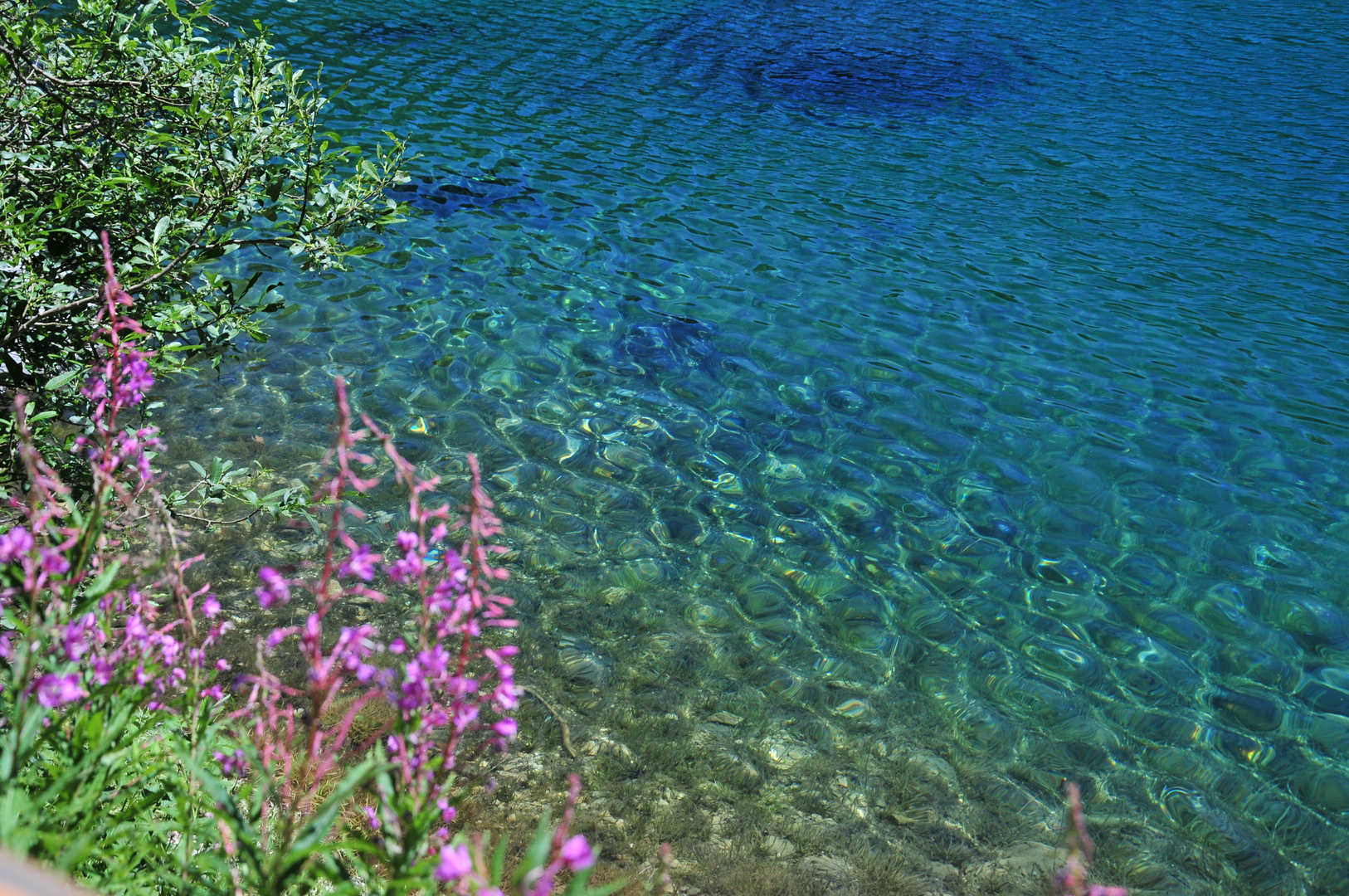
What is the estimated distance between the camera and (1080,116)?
21.7 metres

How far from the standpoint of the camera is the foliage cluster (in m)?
4.56

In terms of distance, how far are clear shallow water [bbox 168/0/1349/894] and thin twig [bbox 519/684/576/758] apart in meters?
0.09

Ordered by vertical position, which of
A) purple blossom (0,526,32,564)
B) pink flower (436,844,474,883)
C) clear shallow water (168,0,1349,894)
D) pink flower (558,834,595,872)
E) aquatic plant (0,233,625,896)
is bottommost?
clear shallow water (168,0,1349,894)

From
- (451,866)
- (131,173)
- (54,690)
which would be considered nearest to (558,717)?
(54,690)

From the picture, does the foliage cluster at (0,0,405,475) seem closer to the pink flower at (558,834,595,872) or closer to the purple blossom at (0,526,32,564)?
the purple blossom at (0,526,32,564)

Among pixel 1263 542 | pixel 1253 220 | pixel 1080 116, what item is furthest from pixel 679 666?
pixel 1080 116

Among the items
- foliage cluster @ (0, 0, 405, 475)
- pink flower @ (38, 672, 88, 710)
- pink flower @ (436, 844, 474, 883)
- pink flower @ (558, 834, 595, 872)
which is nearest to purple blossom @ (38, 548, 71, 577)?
pink flower @ (38, 672, 88, 710)

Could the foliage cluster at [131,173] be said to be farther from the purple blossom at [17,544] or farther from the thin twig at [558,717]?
the thin twig at [558,717]

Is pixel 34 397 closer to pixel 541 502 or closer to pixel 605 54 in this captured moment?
pixel 541 502

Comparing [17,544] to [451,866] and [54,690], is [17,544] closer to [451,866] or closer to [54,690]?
[54,690]

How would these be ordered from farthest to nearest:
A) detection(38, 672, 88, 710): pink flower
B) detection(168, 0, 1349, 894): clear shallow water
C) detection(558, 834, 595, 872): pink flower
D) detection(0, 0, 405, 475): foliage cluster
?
1. detection(168, 0, 1349, 894): clear shallow water
2. detection(0, 0, 405, 475): foliage cluster
3. detection(38, 672, 88, 710): pink flower
4. detection(558, 834, 595, 872): pink flower

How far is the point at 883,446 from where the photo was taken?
9336mm

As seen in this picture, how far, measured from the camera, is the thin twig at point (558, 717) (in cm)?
573

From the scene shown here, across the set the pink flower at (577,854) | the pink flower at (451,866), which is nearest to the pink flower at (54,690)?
the pink flower at (451,866)
